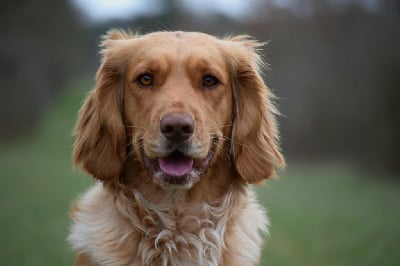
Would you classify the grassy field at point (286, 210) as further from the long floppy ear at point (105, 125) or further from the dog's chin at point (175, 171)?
the dog's chin at point (175, 171)

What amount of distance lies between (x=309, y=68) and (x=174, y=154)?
21708 mm

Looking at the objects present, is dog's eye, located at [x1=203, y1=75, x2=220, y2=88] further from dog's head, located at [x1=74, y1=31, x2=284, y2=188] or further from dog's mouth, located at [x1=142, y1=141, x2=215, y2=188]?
dog's mouth, located at [x1=142, y1=141, x2=215, y2=188]

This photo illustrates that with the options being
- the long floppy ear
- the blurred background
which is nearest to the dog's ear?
the long floppy ear

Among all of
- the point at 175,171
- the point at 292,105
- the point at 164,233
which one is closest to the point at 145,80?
the point at 175,171

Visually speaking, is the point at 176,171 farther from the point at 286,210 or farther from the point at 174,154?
the point at 286,210

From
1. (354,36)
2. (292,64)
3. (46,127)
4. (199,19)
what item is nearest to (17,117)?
(46,127)

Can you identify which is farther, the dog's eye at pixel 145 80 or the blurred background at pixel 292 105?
the blurred background at pixel 292 105

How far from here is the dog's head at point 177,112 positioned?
4.61 meters

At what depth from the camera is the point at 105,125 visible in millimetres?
5121

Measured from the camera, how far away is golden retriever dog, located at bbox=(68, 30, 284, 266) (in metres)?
4.66

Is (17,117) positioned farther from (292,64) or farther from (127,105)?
(127,105)

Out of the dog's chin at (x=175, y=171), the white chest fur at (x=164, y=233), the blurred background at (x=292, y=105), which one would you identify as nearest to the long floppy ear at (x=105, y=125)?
the white chest fur at (x=164, y=233)

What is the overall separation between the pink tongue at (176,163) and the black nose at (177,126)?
7.6 inches

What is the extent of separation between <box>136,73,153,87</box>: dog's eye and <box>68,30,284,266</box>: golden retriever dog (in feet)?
0.03
